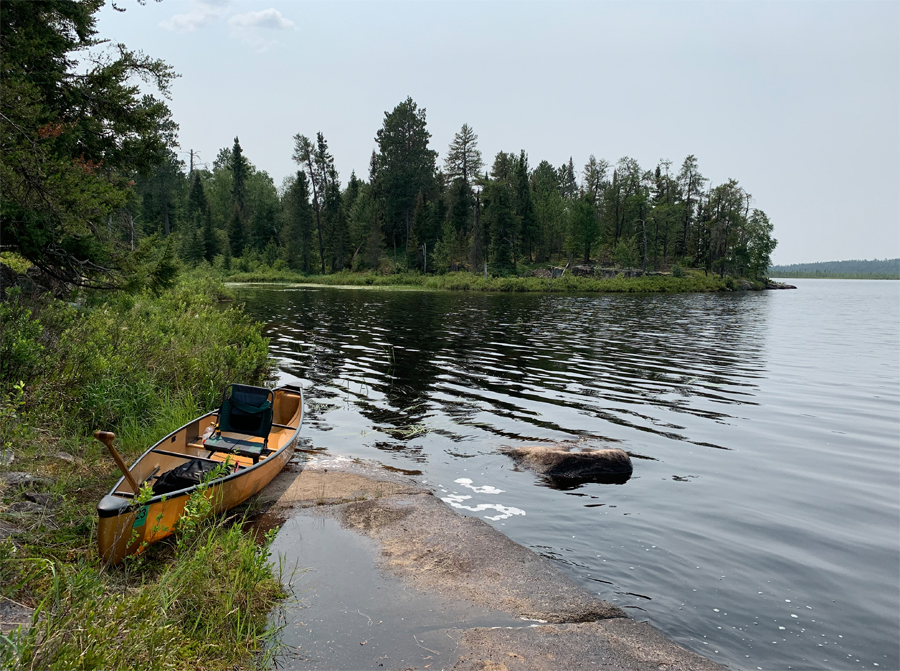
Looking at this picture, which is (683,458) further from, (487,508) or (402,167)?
(402,167)

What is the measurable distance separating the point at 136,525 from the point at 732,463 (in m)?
9.89

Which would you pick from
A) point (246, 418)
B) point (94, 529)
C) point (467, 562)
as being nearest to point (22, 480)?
point (94, 529)

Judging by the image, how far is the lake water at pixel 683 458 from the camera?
19.6 feet

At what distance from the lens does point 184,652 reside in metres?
4.04

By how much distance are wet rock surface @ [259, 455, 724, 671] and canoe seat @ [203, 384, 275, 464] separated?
202 cm

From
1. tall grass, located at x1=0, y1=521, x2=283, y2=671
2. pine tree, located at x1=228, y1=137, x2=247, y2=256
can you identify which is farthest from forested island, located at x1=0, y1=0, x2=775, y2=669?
pine tree, located at x1=228, y1=137, x2=247, y2=256

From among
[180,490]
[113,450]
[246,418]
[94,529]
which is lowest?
[94,529]

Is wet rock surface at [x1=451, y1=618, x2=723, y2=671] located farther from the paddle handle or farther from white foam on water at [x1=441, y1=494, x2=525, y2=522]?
the paddle handle

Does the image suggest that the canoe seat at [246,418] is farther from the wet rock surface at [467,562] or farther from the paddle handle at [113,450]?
the paddle handle at [113,450]

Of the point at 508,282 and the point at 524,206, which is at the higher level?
the point at 524,206

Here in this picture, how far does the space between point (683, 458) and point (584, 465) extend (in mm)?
2420

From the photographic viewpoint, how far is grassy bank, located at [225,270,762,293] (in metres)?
69.6

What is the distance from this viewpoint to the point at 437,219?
287 feet

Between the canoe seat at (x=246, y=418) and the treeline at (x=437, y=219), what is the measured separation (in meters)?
69.4
